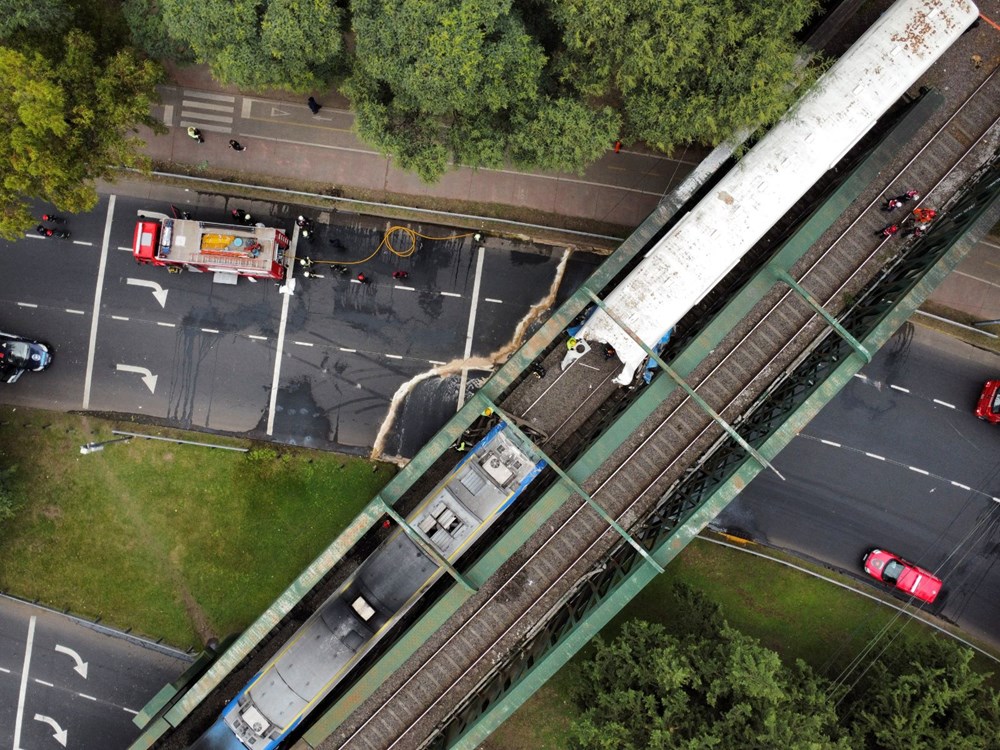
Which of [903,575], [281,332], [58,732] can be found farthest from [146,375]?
[903,575]

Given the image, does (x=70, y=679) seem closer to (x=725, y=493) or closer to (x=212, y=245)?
(x=212, y=245)

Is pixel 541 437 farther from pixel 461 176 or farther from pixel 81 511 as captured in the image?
pixel 81 511

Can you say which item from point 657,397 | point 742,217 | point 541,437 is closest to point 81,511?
point 541,437

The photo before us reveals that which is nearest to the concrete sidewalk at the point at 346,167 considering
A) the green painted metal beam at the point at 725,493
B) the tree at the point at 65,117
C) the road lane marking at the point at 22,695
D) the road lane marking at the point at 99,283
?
the road lane marking at the point at 99,283

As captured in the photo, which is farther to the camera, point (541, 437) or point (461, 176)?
point (461, 176)

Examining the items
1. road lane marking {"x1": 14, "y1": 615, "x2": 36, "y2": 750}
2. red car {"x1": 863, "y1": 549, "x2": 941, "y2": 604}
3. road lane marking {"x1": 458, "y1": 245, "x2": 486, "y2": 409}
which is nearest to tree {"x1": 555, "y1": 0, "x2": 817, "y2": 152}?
road lane marking {"x1": 458, "y1": 245, "x2": 486, "y2": 409}

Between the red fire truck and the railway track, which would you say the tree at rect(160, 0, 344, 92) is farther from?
the railway track
